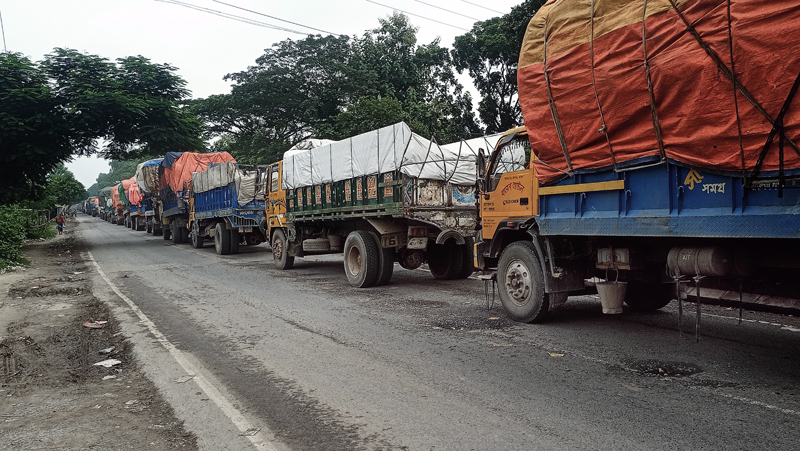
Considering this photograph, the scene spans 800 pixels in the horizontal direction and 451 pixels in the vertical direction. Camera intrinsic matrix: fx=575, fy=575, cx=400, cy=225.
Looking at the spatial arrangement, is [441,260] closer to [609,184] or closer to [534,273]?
[534,273]

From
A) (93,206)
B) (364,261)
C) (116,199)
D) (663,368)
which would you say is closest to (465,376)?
(663,368)

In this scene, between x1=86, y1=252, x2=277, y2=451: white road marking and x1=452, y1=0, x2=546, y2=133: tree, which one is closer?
x1=86, y1=252, x2=277, y2=451: white road marking

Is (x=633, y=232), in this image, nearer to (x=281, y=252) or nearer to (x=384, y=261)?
(x=384, y=261)

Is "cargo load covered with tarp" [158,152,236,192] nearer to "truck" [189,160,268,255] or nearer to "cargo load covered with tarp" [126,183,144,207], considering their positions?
"truck" [189,160,268,255]

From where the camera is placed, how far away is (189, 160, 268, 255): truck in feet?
59.3

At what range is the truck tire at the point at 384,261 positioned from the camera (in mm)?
10703

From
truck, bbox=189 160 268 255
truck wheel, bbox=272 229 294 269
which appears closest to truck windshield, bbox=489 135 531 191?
truck wheel, bbox=272 229 294 269

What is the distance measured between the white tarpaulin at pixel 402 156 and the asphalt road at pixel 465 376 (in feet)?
7.90

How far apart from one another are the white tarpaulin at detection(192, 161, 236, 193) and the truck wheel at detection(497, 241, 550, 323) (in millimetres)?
13494

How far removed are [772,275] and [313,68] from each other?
33.8 m

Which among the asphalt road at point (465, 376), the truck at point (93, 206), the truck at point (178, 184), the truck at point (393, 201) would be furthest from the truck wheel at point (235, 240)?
the truck at point (93, 206)

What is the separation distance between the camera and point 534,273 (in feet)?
22.2

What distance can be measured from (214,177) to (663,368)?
17.9m

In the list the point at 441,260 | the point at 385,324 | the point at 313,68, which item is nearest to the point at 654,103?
the point at 385,324
